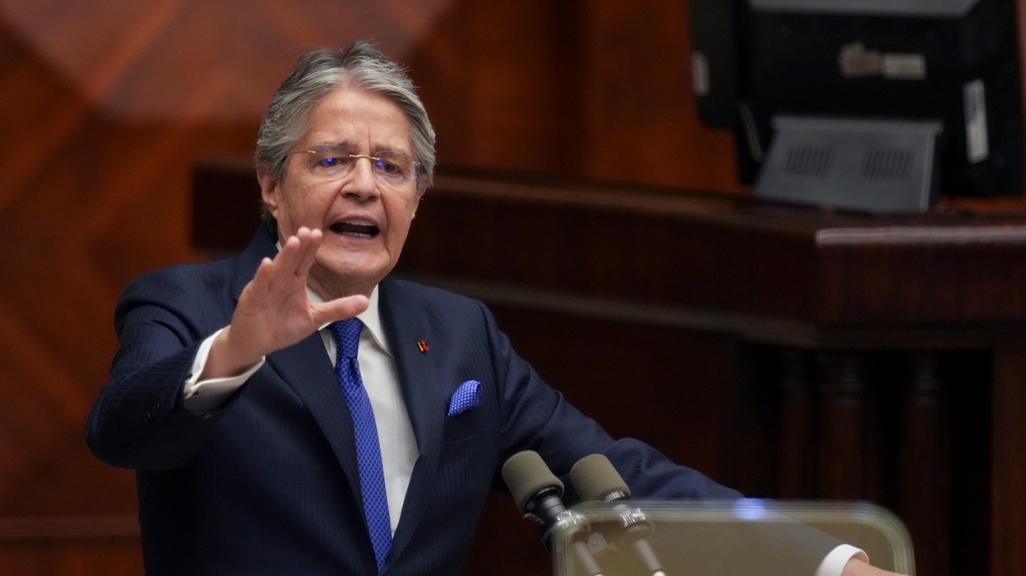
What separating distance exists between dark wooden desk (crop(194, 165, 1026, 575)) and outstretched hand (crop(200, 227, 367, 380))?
41.6 inches

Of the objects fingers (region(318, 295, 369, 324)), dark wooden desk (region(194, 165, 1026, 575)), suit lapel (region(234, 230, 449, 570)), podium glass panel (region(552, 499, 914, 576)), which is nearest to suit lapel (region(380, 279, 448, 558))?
suit lapel (region(234, 230, 449, 570))

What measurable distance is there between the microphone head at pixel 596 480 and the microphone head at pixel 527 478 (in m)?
0.04

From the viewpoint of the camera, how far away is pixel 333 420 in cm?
154

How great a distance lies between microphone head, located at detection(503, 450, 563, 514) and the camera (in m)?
1.27

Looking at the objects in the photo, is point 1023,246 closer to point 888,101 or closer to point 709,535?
point 888,101

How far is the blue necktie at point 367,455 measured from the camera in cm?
156

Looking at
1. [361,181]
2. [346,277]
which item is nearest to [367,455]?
[346,277]

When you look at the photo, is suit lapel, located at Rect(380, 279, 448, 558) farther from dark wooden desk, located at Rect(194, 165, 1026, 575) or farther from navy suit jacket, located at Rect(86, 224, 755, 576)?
dark wooden desk, located at Rect(194, 165, 1026, 575)

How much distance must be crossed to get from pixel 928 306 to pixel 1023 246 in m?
0.18

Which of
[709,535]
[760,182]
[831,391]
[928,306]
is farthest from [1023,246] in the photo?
[709,535]

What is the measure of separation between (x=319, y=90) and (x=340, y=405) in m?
0.38

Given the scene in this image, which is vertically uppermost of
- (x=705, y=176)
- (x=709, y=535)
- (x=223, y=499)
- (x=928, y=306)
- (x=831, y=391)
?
(x=709, y=535)

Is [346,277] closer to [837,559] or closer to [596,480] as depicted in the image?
[596,480]

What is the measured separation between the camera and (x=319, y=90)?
1606 mm
